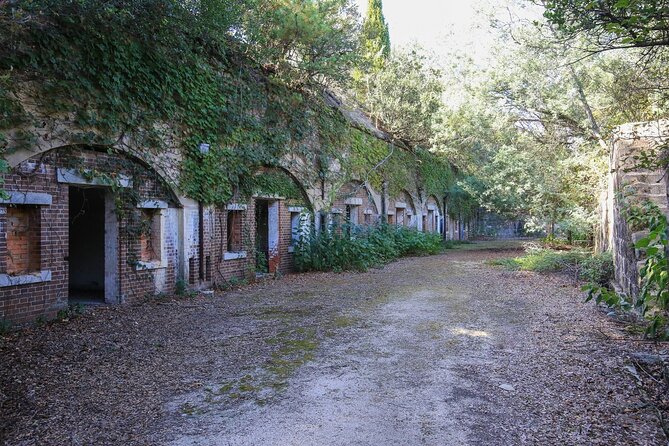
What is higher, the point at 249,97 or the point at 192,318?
the point at 249,97

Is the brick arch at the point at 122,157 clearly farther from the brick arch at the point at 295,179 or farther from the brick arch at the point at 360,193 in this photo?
the brick arch at the point at 360,193

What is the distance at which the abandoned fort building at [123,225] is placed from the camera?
7376 millimetres

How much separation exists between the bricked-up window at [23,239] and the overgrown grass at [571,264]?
1027cm

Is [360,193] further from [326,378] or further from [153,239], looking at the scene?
[326,378]

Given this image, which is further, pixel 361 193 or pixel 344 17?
pixel 361 193

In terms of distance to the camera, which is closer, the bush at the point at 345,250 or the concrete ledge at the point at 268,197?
the concrete ledge at the point at 268,197

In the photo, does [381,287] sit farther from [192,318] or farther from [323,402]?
[323,402]

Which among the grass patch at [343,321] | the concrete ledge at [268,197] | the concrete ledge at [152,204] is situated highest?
the concrete ledge at [268,197]

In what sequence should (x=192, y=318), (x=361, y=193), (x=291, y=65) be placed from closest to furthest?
(x=192, y=318), (x=291, y=65), (x=361, y=193)

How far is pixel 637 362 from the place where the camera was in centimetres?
505

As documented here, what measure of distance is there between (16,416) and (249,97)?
30.7ft

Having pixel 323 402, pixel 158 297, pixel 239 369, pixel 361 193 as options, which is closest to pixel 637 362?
pixel 323 402

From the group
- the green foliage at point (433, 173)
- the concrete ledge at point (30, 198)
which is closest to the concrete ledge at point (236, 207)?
the concrete ledge at point (30, 198)

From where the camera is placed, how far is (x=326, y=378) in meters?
4.85
